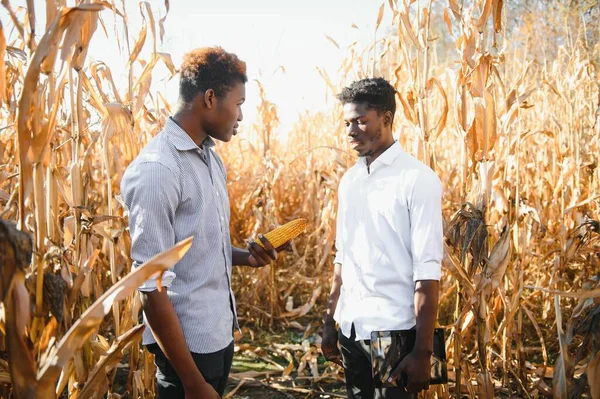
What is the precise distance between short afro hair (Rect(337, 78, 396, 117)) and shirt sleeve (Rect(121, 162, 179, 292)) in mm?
839

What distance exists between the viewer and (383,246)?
1.78 m

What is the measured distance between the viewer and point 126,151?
219 centimetres

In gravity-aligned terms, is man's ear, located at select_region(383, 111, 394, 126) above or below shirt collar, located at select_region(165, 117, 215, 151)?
above

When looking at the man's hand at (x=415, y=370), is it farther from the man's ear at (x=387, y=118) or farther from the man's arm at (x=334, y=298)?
the man's ear at (x=387, y=118)

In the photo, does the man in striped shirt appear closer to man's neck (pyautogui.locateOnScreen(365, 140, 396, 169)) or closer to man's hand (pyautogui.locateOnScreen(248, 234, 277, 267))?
man's hand (pyautogui.locateOnScreen(248, 234, 277, 267))

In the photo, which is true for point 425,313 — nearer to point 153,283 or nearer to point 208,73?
point 153,283

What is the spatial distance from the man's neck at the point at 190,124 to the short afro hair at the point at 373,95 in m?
0.64

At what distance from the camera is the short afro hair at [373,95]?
6.35 feet

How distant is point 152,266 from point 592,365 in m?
1.10

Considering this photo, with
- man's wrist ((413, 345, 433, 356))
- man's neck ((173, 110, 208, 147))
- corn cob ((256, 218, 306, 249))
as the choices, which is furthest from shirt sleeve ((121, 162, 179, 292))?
man's wrist ((413, 345, 433, 356))

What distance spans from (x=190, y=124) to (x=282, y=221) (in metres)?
3.65

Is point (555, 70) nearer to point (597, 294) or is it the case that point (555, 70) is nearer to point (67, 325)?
point (597, 294)

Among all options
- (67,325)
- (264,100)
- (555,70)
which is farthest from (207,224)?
(555,70)

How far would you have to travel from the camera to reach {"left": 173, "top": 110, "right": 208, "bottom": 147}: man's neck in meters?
1.65
